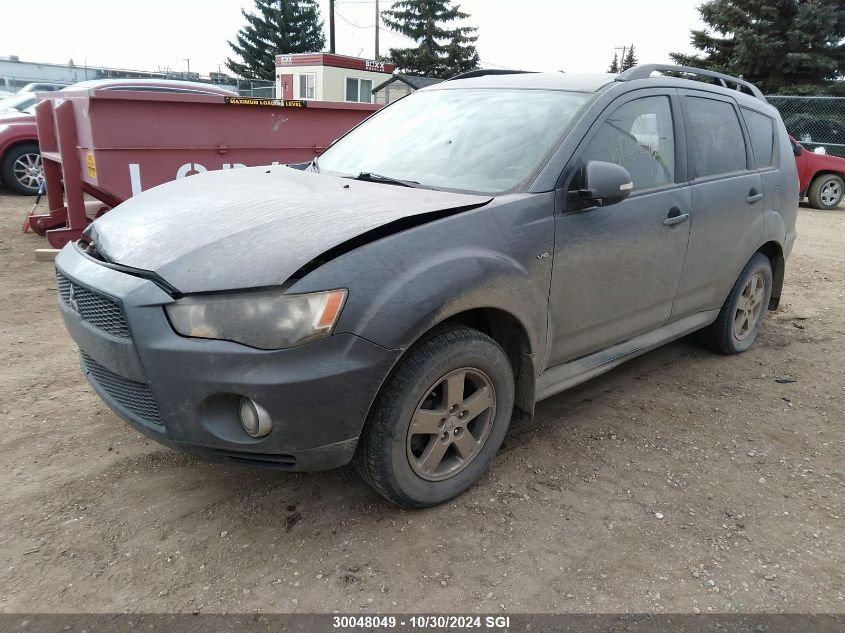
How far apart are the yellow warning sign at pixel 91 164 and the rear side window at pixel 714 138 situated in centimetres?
501

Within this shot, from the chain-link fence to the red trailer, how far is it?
48.0 ft

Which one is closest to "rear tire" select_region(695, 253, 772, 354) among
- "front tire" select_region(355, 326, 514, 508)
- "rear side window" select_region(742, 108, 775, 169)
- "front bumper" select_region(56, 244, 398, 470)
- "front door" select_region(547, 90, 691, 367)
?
"rear side window" select_region(742, 108, 775, 169)

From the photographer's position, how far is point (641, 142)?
3379mm

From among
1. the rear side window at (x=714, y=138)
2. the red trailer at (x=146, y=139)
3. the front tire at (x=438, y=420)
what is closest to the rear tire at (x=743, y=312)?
the rear side window at (x=714, y=138)

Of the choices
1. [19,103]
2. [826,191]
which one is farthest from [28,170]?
[826,191]

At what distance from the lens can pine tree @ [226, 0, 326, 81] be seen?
45719 millimetres

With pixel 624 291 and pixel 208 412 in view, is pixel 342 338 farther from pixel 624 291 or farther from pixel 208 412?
pixel 624 291

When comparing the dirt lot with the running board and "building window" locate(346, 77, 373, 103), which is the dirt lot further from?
"building window" locate(346, 77, 373, 103)

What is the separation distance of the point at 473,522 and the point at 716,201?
2442 mm

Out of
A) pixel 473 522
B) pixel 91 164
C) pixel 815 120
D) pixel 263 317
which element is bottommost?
pixel 473 522

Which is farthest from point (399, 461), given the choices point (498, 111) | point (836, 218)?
point (836, 218)

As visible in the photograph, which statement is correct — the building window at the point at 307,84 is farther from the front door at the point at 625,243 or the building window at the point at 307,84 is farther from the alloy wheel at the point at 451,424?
the alloy wheel at the point at 451,424

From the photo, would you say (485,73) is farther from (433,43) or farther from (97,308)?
(433,43)

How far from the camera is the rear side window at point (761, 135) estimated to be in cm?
426
